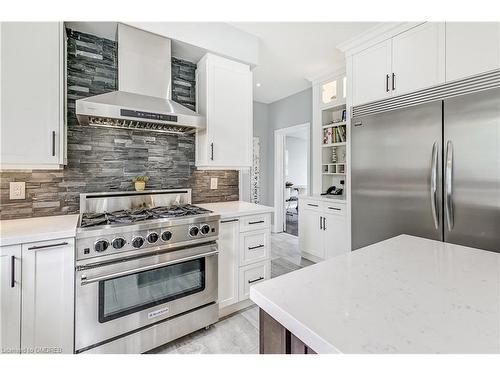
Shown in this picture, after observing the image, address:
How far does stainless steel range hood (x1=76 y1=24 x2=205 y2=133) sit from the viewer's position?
1871 mm

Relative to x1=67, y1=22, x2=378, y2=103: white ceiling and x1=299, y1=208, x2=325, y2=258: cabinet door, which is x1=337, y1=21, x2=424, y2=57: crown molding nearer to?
x1=67, y1=22, x2=378, y2=103: white ceiling

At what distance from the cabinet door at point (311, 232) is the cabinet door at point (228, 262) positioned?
1.60 m

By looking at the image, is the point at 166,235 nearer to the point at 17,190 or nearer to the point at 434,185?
the point at 17,190

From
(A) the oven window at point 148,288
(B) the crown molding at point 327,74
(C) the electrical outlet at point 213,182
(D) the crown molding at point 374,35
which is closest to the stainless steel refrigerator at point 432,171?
(D) the crown molding at point 374,35

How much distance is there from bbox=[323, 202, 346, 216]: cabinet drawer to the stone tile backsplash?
6.02 feet

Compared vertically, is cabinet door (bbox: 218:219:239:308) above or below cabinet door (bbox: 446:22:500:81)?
below

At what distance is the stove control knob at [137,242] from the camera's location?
5.32 feet

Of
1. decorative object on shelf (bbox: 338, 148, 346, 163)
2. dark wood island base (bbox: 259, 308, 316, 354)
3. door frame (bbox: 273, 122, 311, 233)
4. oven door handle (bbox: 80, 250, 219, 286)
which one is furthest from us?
door frame (bbox: 273, 122, 311, 233)

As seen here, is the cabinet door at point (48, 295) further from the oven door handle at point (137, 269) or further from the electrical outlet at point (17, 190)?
the electrical outlet at point (17, 190)

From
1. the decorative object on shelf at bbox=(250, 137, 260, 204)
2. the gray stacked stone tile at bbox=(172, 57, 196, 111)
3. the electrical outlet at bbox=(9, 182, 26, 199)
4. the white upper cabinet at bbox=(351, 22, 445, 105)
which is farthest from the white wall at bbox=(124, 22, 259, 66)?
the decorative object on shelf at bbox=(250, 137, 260, 204)

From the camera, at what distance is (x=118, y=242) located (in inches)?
61.6

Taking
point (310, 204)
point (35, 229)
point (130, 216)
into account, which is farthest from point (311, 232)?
point (35, 229)

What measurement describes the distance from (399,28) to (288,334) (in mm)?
2719
